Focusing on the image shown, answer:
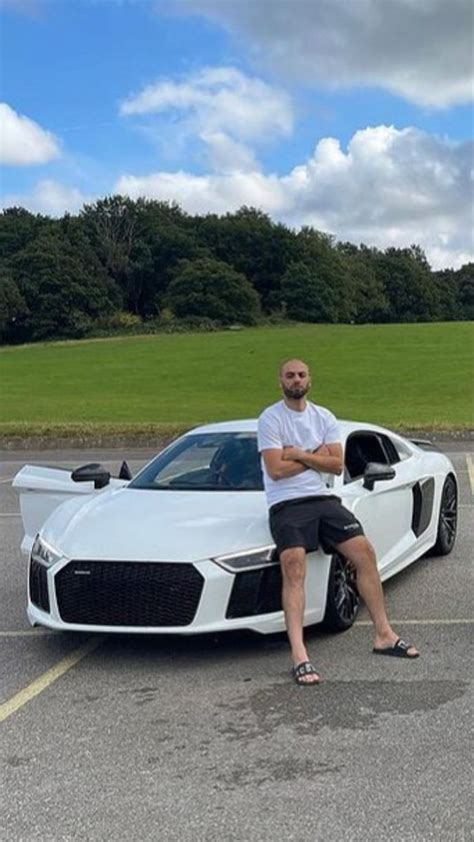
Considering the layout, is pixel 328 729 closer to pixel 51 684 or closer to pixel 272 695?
pixel 272 695

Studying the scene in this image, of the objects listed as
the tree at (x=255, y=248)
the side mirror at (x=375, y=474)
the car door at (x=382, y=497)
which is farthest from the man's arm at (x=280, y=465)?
the tree at (x=255, y=248)

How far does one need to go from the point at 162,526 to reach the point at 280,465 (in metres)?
0.75

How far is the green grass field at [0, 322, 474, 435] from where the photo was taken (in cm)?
2389

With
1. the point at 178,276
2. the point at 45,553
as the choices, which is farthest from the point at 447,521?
the point at 178,276

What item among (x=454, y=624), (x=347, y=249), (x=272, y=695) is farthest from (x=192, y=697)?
(x=347, y=249)

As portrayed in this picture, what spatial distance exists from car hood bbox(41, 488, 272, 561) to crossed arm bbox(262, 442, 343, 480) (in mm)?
353

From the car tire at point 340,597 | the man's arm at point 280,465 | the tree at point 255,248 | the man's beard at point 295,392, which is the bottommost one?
the car tire at point 340,597

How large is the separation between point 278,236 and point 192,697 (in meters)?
106

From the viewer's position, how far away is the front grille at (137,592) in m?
4.82

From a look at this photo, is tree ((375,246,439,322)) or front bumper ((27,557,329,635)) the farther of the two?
tree ((375,246,439,322))

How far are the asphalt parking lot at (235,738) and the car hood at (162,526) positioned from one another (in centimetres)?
64

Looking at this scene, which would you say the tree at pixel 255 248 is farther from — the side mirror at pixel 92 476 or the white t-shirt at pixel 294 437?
the white t-shirt at pixel 294 437

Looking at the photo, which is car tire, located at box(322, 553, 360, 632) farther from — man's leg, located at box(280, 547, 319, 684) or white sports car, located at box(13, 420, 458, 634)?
man's leg, located at box(280, 547, 319, 684)

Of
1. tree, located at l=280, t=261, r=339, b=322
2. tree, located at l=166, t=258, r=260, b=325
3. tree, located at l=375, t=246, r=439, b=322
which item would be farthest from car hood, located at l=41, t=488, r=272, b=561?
tree, located at l=375, t=246, r=439, b=322
